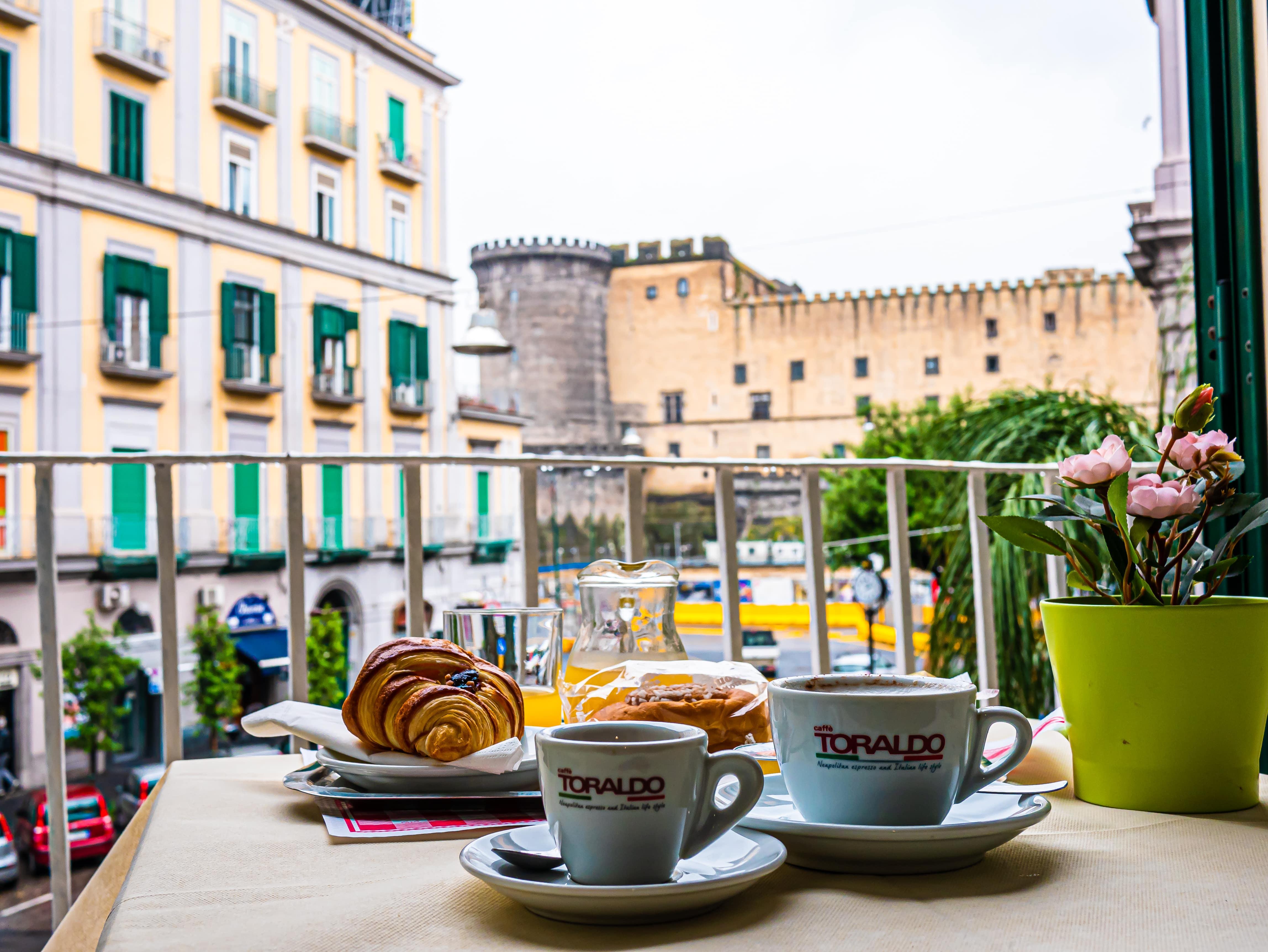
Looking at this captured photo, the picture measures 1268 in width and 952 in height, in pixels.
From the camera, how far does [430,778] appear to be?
44 cm

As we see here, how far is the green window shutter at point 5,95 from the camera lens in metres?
10.5

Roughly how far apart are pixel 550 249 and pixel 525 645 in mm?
24208

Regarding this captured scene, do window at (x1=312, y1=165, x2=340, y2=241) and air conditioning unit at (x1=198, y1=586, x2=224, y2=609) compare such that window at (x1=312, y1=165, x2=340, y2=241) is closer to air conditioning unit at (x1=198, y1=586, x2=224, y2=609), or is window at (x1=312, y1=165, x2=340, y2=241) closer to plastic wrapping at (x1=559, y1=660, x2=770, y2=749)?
air conditioning unit at (x1=198, y1=586, x2=224, y2=609)

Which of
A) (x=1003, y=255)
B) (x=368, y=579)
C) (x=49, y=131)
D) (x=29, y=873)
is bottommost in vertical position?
(x=29, y=873)

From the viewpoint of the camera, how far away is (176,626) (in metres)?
0.95

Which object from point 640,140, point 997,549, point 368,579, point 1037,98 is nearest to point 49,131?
point 368,579

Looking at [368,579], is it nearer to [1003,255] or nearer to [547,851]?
[547,851]

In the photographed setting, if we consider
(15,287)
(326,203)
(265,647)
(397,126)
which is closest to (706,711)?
(15,287)

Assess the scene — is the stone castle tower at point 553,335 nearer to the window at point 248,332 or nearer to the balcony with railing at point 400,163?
the balcony with railing at point 400,163

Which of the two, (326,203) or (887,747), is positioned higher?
(326,203)

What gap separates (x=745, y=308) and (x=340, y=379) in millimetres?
12069

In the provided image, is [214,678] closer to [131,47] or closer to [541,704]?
[131,47]

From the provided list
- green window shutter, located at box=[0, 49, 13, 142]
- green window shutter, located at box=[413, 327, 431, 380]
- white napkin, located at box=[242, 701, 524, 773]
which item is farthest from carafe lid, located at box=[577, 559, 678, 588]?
green window shutter, located at box=[413, 327, 431, 380]

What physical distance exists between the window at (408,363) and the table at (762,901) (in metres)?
14.8
